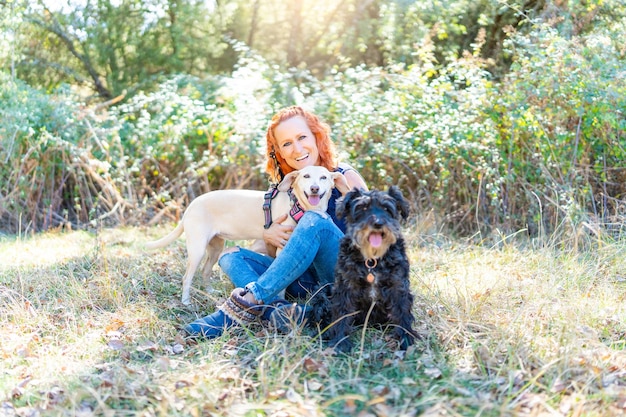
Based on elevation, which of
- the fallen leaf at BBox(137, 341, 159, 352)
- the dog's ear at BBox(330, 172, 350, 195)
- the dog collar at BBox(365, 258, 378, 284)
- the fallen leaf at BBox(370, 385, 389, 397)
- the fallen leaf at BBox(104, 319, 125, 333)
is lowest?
the fallen leaf at BBox(104, 319, 125, 333)

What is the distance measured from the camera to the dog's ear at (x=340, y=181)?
163 inches

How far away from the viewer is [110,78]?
10.5 meters

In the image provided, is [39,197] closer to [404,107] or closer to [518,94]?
[404,107]

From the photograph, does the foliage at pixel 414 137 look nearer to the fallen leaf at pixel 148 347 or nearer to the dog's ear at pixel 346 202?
the dog's ear at pixel 346 202

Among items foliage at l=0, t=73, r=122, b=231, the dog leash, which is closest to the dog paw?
the dog leash

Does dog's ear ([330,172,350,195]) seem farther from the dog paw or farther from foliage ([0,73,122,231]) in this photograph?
foliage ([0,73,122,231])

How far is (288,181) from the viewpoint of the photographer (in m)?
4.31

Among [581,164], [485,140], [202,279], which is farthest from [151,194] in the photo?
[581,164]

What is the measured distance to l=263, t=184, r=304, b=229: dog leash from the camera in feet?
14.1

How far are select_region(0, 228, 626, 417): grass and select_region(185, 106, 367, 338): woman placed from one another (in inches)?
6.8

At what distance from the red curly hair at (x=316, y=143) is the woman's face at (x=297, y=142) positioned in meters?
0.04

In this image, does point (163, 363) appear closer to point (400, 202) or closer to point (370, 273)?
point (370, 273)

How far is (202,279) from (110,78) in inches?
268

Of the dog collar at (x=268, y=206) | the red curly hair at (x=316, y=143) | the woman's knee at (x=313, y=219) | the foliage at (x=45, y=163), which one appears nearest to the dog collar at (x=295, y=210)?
the dog collar at (x=268, y=206)
